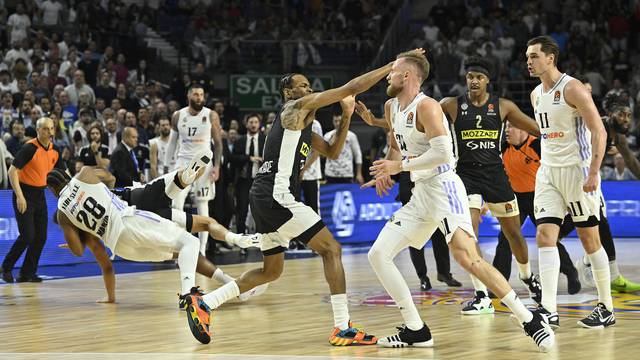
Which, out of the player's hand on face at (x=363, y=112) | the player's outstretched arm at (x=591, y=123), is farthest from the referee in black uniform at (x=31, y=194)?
the player's outstretched arm at (x=591, y=123)

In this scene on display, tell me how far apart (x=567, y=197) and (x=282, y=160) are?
2295 millimetres

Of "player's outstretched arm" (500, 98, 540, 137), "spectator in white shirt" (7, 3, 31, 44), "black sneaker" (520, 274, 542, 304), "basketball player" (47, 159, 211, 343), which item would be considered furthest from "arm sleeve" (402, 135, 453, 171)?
"spectator in white shirt" (7, 3, 31, 44)

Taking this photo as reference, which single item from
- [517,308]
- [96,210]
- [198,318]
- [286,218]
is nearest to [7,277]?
[96,210]

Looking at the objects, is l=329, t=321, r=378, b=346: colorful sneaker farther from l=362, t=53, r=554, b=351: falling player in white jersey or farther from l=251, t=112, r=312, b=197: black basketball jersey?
l=251, t=112, r=312, b=197: black basketball jersey

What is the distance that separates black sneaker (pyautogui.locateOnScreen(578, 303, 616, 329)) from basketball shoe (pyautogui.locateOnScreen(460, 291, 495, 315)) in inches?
40.4

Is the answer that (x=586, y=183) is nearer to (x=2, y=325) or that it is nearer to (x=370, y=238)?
(x=2, y=325)

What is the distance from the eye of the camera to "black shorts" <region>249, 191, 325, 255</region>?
25.7ft

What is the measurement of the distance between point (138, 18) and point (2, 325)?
16.8 metres

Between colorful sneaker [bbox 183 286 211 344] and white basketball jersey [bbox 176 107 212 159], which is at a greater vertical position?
white basketball jersey [bbox 176 107 212 159]

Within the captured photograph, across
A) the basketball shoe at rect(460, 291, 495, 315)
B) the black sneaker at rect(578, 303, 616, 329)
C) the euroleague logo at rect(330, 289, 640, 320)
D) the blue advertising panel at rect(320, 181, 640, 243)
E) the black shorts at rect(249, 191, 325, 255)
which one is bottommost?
the blue advertising panel at rect(320, 181, 640, 243)

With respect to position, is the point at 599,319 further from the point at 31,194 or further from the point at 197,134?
the point at 31,194

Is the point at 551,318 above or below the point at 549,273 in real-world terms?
below

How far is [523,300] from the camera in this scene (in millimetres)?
9695

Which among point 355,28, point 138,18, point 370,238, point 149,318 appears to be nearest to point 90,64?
point 138,18
